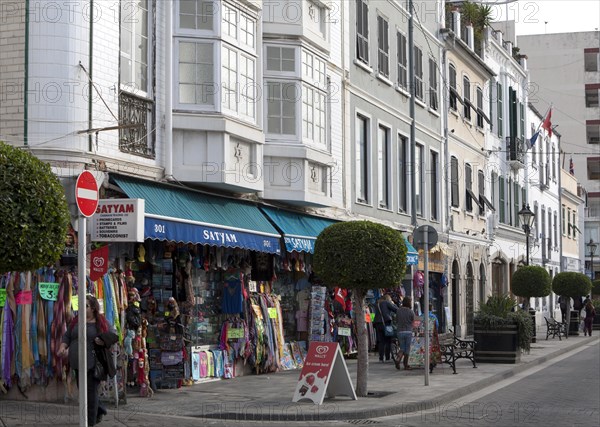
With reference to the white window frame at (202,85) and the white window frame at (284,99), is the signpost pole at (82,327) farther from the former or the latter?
the white window frame at (284,99)

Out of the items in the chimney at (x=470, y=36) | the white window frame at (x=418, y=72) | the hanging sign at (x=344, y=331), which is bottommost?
the hanging sign at (x=344, y=331)

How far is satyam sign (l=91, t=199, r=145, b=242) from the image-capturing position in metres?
13.6

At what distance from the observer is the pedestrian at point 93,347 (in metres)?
11.8

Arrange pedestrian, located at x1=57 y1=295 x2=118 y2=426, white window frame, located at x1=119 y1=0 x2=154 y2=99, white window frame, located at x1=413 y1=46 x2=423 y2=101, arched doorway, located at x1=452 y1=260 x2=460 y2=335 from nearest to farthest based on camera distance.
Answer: pedestrian, located at x1=57 y1=295 x2=118 y2=426 → white window frame, located at x1=119 y1=0 x2=154 y2=99 → white window frame, located at x1=413 y1=46 x2=423 y2=101 → arched doorway, located at x1=452 y1=260 x2=460 y2=335

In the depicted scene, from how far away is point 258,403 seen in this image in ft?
48.9

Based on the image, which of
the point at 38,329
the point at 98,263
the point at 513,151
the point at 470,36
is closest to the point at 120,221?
the point at 98,263

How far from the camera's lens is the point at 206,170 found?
17172 mm

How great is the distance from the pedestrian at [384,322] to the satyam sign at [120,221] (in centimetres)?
1017

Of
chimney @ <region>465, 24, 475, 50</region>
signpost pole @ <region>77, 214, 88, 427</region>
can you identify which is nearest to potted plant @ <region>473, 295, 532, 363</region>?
→ signpost pole @ <region>77, 214, 88, 427</region>

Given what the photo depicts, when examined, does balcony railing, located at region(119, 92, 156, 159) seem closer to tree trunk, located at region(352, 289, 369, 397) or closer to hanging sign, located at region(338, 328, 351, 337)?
tree trunk, located at region(352, 289, 369, 397)

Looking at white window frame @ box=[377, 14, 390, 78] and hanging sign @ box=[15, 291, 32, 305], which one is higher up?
white window frame @ box=[377, 14, 390, 78]

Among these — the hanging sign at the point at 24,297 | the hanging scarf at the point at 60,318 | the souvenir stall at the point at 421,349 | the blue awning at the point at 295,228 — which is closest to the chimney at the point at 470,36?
the blue awning at the point at 295,228

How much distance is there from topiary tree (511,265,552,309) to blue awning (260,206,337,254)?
11478 mm

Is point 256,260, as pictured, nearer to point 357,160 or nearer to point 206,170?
point 206,170
